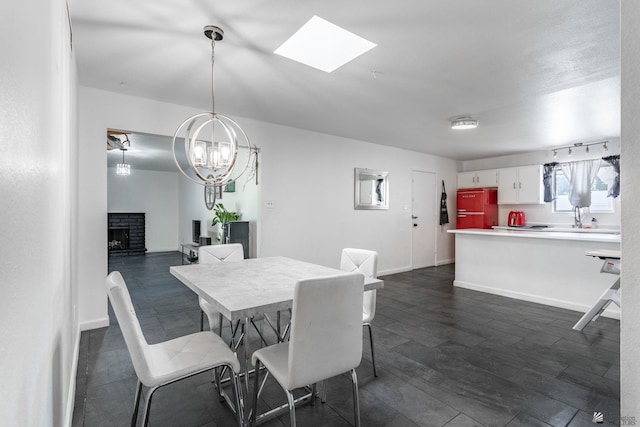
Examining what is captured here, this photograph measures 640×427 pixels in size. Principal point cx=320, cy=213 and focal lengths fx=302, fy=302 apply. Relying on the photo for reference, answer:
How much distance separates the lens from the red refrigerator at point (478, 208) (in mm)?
6465

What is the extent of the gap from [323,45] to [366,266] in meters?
1.73

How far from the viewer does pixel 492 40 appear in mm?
2168

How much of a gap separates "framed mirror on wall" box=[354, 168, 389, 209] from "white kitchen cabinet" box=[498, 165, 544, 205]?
8.65 feet

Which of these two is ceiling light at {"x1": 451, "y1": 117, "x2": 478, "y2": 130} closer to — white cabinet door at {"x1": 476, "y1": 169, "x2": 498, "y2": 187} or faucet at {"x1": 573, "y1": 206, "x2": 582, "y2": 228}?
white cabinet door at {"x1": 476, "y1": 169, "x2": 498, "y2": 187}

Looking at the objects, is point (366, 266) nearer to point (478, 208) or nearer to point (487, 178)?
point (478, 208)

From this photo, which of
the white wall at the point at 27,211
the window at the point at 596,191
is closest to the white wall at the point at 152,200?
the white wall at the point at 27,211

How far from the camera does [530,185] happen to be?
5977mm

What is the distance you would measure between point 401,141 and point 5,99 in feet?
17.5

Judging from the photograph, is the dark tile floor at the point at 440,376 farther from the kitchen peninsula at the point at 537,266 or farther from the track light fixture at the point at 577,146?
the track light fixture at the point at 577,146

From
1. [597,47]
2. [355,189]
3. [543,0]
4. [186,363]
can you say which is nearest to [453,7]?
[543,0]

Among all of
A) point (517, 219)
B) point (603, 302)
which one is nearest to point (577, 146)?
point (517, 219)

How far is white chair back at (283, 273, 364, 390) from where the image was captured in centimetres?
131

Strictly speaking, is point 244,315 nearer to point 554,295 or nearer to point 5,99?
point 5,99

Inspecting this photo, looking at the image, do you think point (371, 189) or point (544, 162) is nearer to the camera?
point (371, 189)
